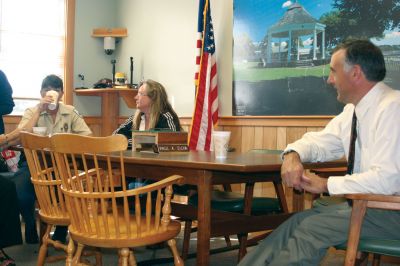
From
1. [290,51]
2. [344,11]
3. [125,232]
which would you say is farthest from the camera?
[290,51]

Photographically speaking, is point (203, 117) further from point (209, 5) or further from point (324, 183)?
point (324, 183)

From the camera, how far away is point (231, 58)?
4492 millimetres

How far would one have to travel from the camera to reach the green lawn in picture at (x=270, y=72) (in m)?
3.77

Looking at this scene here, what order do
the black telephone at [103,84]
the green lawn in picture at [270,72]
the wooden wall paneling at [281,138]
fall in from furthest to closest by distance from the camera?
1. the black telephone at [103,84]
2. the wooden wall paneling at [281,138]
3. the green lawn in picture at [270,72]

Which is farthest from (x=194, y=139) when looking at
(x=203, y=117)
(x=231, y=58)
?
(x=231, y=58)

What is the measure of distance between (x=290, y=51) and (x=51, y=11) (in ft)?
9.23

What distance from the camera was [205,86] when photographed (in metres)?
4.44

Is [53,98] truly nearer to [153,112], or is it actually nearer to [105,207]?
[153,112]

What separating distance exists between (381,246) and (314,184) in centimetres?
34

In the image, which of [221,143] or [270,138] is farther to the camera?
[270,138]

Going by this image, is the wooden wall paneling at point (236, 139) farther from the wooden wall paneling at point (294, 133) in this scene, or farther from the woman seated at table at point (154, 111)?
the woman seated at table at point (154, 111)

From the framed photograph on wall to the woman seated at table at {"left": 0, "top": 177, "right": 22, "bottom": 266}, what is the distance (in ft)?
6.84

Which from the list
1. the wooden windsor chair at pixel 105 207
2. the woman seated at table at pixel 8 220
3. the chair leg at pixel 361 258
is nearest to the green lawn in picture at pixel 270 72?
the chair leg at pixel 361 258

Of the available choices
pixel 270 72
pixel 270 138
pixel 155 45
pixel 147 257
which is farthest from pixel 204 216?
pixel 155 45
